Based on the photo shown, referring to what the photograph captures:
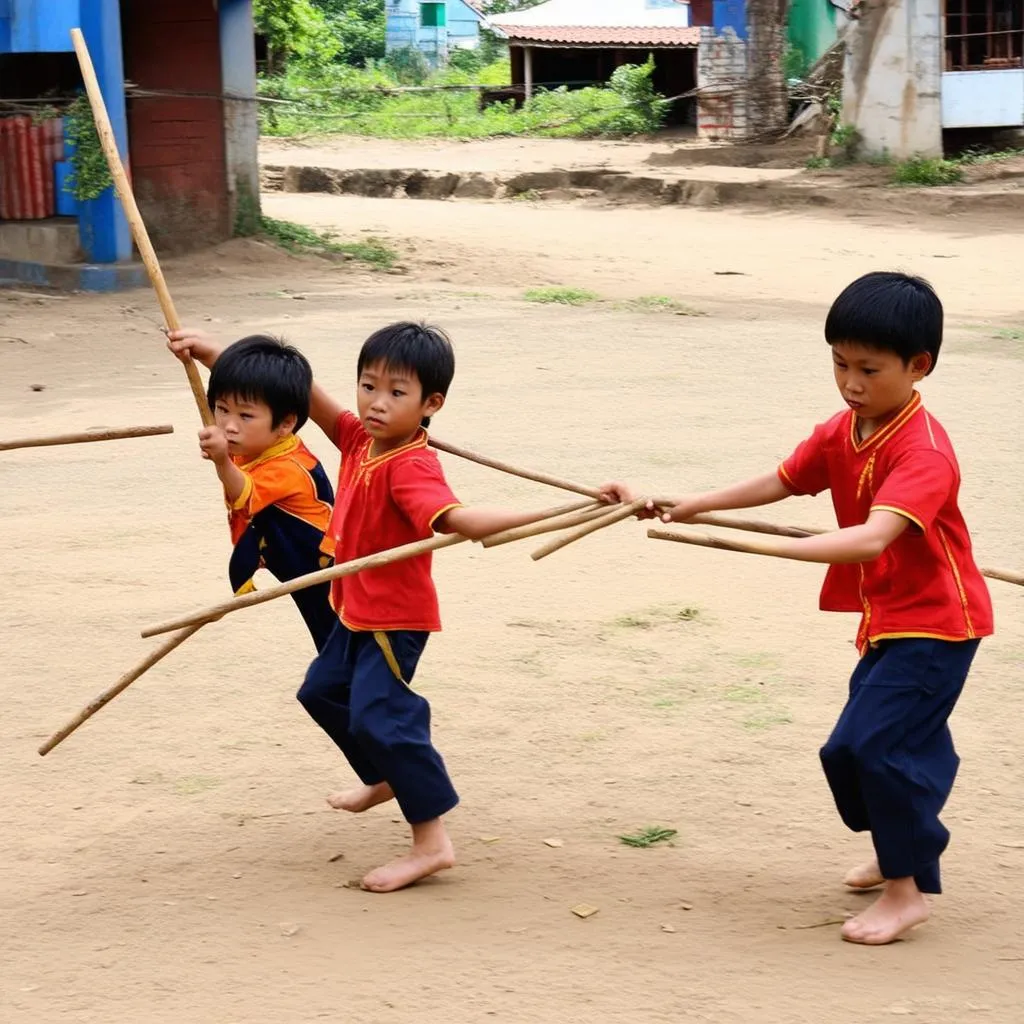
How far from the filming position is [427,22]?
4038 cm

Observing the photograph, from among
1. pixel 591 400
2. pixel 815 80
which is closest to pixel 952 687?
pixel 591 400

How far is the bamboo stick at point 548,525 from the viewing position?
2965 millimetres

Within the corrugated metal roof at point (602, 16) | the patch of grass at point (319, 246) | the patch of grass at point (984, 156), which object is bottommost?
the patch of grass at point (319, 246)

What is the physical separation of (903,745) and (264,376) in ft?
4.98

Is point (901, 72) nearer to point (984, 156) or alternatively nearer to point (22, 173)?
point (984, 156)

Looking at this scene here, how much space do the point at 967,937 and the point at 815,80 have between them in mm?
21845

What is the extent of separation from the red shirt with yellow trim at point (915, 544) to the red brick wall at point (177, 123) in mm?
11255

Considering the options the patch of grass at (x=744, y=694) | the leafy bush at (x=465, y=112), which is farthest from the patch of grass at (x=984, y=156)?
the patch of grass at (x=744, y=694)

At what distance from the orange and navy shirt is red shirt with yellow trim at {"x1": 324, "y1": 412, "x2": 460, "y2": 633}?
238 mm

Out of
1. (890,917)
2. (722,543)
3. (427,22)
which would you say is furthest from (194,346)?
(427,22)

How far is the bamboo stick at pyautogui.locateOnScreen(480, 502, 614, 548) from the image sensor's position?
2.96m

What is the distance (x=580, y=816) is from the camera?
3.58 metres

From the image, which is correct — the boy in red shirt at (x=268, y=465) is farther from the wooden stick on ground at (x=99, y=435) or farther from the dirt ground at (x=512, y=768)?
the dirt ground at (x=512, y=768)

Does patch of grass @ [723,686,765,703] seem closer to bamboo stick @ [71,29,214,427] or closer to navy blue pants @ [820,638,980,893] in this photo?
navy blue pants @ [820,638,980,893]
